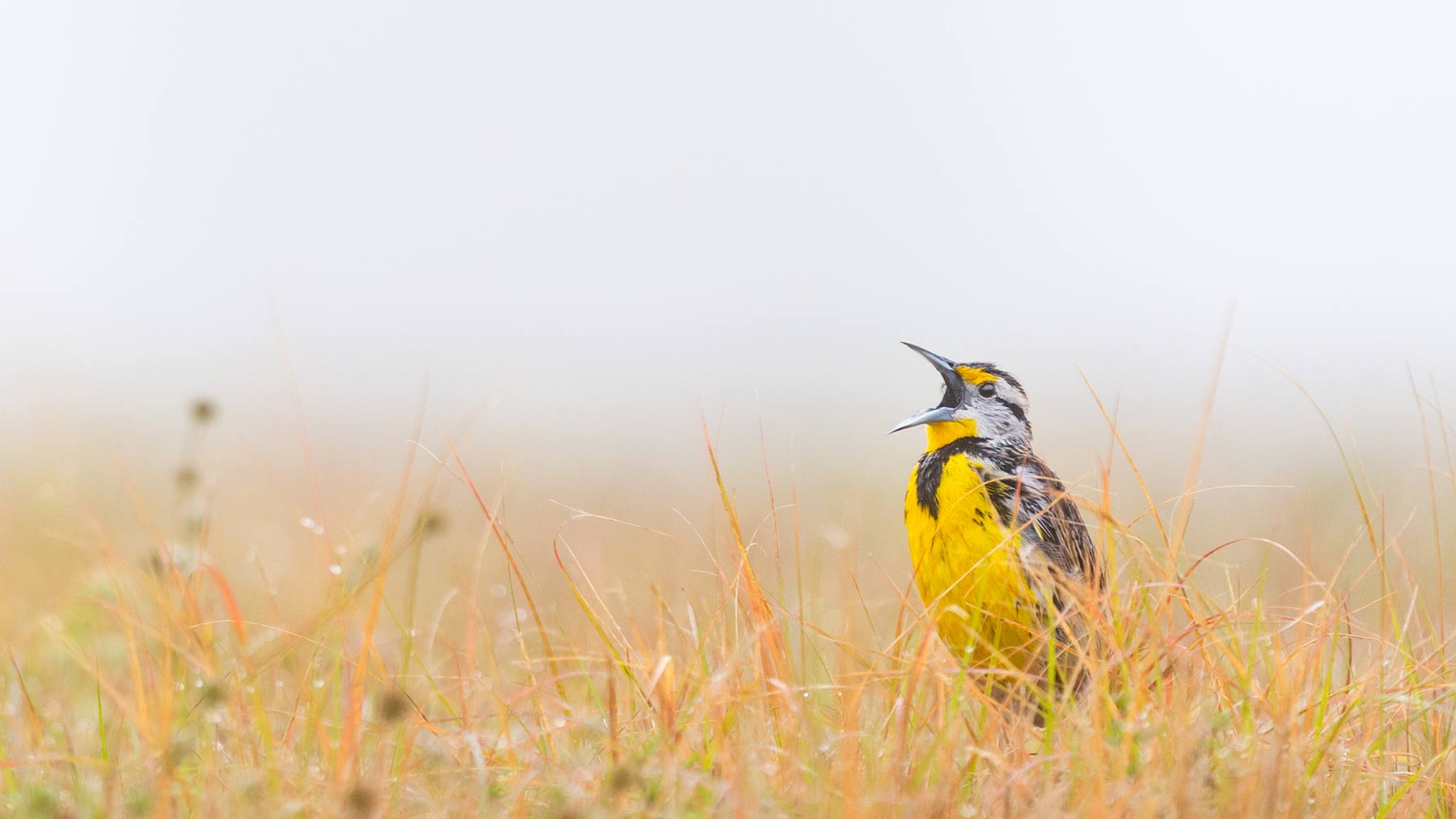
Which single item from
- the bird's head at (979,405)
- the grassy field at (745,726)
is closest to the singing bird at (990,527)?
the bird's head at (979,405)

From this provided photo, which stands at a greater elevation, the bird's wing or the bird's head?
the bird's head

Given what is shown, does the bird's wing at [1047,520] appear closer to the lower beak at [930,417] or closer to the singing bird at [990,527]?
the singing bird at [990,527]

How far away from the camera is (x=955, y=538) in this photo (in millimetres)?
3822

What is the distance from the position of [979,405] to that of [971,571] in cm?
96

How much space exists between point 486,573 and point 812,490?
9.82 ft

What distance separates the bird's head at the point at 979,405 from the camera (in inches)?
172

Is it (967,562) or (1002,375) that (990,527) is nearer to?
(967,562)

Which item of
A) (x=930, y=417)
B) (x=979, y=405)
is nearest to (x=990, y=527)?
(x=930, y=417)

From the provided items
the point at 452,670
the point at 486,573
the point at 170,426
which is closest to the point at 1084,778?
the point at 452,670

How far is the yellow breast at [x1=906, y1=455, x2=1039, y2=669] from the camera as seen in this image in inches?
144

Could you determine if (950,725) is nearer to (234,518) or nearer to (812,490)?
(234,518)

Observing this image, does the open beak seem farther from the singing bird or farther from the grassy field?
the grassy field

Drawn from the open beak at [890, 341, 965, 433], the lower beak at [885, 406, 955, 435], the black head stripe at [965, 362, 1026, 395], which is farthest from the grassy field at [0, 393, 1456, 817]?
the black head stripe at [965, 362, 1026, 395]

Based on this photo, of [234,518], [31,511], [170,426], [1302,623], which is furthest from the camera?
[170,426]
